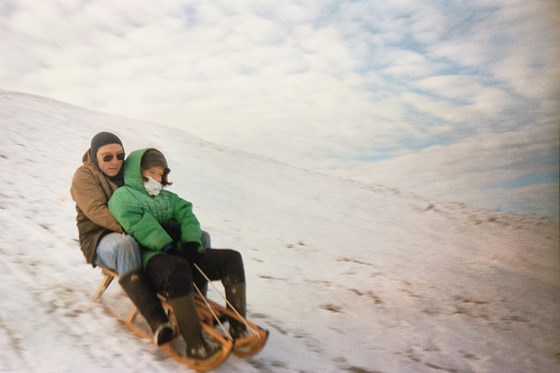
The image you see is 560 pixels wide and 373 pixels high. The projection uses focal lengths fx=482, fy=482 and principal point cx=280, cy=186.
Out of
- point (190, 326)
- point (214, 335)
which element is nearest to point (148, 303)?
point (190, 326)

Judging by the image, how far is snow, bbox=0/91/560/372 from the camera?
2344 mm

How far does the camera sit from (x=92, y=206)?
222 centimetres

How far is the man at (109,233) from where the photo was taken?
82.0 inches

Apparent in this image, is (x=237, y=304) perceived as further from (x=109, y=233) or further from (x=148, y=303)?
(x=109, y=233)

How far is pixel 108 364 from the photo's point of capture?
2068mm

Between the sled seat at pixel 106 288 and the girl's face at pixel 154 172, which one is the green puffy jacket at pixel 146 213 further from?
the sled seat at pixel 106 288

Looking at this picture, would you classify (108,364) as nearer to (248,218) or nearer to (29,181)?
(29,181)

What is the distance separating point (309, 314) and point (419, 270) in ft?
5.80

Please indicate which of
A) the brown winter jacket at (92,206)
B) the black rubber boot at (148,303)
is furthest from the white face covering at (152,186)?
the black rubber boot at (148,303)

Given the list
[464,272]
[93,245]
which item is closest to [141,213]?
[93,245]

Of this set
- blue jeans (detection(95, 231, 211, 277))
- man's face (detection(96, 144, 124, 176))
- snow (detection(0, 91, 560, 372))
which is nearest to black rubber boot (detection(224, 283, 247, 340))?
snow (detection(0, 91, 560, 372))

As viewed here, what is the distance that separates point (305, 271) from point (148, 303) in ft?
6.69

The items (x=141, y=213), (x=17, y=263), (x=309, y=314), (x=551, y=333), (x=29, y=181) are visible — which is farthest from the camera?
(x=29, y=181)

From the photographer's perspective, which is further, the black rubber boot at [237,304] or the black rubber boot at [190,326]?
the black rubber boot at [237,304]
